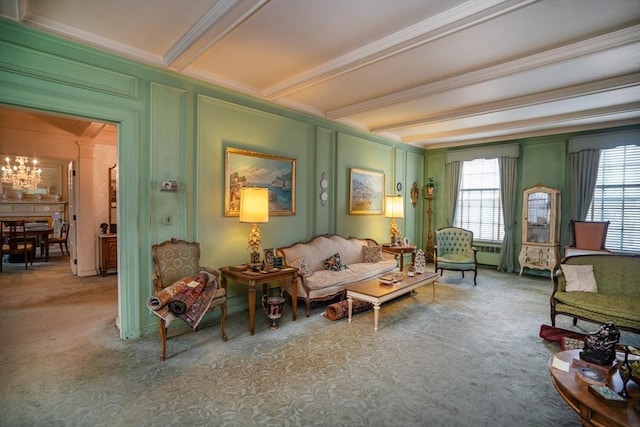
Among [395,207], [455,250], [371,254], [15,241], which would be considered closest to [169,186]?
[371,254]

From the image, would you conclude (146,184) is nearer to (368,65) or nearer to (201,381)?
(201,381)

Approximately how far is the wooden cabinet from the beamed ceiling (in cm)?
418

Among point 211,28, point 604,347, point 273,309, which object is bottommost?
point 273,309

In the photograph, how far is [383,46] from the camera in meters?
3.11

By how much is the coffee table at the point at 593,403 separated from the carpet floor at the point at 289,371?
1.39ft

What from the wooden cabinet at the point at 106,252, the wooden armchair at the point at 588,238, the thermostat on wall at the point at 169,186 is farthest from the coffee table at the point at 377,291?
the wooden cabinet at the point at 106,252

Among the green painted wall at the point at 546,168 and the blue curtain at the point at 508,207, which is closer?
the green painted wall at the point at 546,168

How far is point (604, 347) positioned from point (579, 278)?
79.8 inches

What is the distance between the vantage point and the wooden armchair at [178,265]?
3.30 metres

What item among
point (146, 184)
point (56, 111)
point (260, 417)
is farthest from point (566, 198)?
point (56, 111)

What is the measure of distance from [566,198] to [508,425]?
5.83 metres

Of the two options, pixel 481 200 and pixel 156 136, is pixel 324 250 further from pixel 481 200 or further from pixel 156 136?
pixel 481 200

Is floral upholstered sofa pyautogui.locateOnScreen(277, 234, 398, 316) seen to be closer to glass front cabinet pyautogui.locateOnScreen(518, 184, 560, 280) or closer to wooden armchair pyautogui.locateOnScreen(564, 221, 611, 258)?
glass front cabinet pyautogui.locateOnScreen(518, 184, 560, 280)

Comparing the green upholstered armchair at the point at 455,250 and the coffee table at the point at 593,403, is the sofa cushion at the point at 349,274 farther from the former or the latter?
the coffee table at the point at 593,403
